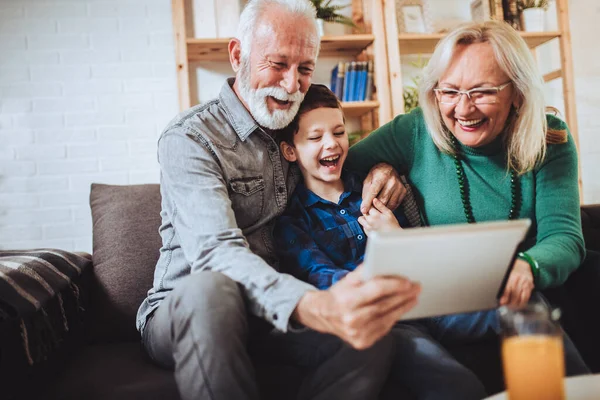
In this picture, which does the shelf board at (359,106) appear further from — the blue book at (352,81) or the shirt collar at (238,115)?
the shirt collar at (238,115)

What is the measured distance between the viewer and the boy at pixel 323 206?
4.90 ft

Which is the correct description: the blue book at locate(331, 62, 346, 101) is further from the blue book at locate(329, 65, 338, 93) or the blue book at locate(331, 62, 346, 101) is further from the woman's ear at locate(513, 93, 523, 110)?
the woman's ear at locate(513, 93, 523, 110)

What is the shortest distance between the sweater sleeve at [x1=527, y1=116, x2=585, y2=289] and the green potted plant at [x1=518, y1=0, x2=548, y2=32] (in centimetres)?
200

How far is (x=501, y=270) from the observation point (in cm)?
101

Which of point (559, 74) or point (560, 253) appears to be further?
point (559, 74)

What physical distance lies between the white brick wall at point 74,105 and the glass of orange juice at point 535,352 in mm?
2758

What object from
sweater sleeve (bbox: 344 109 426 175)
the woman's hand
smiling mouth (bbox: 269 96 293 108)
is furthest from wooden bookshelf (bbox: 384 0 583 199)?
the woman's hand

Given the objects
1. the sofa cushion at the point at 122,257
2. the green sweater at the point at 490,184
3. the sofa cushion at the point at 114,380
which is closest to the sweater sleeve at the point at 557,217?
the green sweater at the point at 490,184

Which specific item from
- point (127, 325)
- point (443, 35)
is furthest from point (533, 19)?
point (127, 325)

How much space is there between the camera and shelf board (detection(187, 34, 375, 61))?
313 cm

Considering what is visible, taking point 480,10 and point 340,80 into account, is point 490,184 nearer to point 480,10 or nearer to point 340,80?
point 340,80

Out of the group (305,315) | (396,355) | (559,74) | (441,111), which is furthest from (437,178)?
(559,74)

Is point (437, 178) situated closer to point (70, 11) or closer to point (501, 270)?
point (501, 270)

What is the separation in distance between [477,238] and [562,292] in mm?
790
